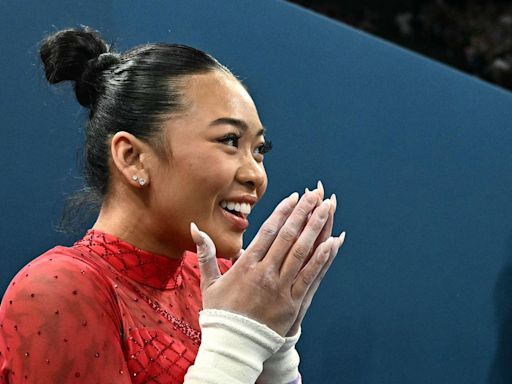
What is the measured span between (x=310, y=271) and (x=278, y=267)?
35 millimetres

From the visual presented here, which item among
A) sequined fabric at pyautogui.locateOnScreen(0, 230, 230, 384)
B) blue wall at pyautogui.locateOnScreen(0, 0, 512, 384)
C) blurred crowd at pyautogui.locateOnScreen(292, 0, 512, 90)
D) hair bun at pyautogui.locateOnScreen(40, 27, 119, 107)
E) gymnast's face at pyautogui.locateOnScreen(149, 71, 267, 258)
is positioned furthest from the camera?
blurred crowd at pyautogui.locateOnScreen(292, 0, 512, 90)

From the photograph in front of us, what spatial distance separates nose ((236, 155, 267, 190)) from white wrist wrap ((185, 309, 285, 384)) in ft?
0.61

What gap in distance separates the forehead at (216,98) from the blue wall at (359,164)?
379mm

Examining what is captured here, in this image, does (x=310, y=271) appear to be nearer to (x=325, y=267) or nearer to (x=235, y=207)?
(x=325, y=267)

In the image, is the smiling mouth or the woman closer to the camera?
the woman

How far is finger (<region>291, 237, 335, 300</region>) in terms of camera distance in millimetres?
916

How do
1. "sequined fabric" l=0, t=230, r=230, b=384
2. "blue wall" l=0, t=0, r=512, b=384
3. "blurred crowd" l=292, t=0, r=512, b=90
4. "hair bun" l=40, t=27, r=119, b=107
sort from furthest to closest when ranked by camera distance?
"blurred crowd" l=292, t=0, r=512, b=90, "blue wall" l=0, t=0, r=512, b=384, "hair bun" l=40, t=27, r=119, b=107, "sequined fabric" l=0, t=230, r=230, b=384

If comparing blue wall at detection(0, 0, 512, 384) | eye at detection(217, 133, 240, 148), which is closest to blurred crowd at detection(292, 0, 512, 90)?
blue wall at detection(0, 0, 512, 384)

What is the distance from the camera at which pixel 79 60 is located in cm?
114

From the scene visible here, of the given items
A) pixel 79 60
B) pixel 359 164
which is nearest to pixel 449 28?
pixel 359 164

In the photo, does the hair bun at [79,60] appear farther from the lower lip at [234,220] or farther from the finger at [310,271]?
the finger at [310,271]

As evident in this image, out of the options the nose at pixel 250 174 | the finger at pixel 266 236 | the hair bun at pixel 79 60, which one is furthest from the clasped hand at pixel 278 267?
the hair bun at pixel 79 60

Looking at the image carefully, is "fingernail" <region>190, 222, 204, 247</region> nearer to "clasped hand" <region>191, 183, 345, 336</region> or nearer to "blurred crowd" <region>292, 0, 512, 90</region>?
"clasped hand" <region>191, 183, 345, 336</region>

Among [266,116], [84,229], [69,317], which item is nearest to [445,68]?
[266,116]
